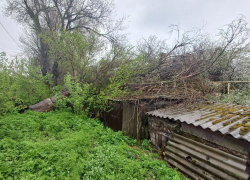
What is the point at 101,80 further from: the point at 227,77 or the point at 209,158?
the point at 227,77

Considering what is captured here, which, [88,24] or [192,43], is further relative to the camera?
[88,24]

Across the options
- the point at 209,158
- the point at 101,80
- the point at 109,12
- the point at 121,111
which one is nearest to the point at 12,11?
the point at 109,12

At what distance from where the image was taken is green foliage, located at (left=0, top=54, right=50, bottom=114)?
436cm

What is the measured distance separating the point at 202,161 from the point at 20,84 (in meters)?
8.22

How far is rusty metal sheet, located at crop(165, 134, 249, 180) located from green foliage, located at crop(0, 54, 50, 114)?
585 centimetres

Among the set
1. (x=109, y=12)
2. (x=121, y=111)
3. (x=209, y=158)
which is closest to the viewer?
(x=209, y=158)

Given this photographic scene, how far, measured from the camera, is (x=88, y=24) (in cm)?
1124

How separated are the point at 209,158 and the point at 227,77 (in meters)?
7.58

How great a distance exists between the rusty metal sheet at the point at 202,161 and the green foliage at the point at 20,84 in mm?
5850

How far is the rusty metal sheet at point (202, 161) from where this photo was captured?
2342mm

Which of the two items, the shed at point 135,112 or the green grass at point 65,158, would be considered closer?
the green grass at point 65,158

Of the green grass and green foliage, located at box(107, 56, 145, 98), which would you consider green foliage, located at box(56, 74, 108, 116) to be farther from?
the green grass

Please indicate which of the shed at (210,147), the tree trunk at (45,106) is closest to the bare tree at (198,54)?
the shed at (210,147)

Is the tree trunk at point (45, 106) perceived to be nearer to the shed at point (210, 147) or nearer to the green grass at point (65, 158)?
the green grass at point (65, 158)
